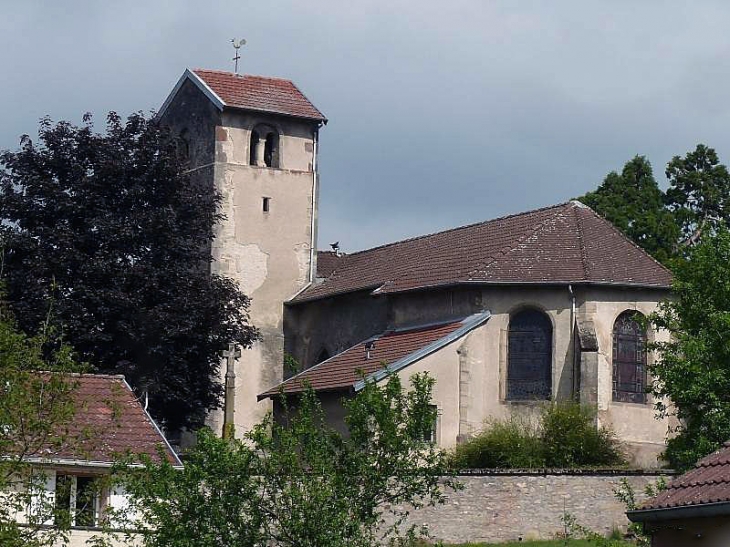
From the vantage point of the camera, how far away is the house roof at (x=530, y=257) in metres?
45.1

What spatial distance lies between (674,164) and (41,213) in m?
30.2

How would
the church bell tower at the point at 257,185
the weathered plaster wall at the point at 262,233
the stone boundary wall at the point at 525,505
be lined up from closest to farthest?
the stone boundary wall at the point at 525,505 < the weathered plaster wall at the point at 262,233 < the church bell tower at the point at 257,185

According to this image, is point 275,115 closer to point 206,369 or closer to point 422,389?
point 206,369

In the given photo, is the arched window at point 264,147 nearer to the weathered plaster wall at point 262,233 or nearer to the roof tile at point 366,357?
the weathered plaster wall at point 262,233

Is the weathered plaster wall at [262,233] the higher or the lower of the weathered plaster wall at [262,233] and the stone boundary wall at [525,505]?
the higher

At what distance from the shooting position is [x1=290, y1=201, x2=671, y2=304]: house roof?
148 ft

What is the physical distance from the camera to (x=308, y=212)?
5556 centimetres

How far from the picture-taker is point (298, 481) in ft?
74.7

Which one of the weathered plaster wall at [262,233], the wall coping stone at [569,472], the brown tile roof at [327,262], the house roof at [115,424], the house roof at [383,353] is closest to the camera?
the house roof at [115,424]

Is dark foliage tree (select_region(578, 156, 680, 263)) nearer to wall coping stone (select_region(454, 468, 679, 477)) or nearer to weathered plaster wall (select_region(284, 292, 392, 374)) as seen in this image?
weathered plaster wall (select_region(284, 292, 392, 374))

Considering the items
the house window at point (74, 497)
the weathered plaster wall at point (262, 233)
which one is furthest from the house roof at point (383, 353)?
the house window at point (74, 497)

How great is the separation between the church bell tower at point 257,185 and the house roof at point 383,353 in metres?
5.10

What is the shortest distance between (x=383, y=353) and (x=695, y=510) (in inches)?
1098

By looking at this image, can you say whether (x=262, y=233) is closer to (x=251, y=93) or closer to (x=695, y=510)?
(x=251, y=93)
